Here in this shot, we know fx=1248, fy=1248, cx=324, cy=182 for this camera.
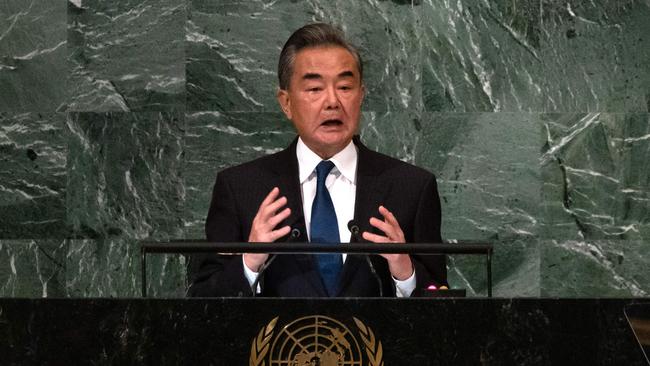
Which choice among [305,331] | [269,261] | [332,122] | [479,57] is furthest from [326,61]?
[479,57]

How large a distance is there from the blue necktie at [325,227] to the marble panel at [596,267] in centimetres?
182

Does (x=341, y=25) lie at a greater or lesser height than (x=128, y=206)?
greater

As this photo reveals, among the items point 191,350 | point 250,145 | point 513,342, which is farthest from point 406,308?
point 250,145

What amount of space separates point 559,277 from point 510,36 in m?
1.01

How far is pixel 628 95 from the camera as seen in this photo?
201 inches

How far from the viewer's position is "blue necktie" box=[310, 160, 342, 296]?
11.1 feet

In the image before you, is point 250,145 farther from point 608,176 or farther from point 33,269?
point 608,176

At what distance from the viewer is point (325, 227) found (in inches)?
136

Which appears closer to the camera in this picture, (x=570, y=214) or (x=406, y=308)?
(x=406, y=308)

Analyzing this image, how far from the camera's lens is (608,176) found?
5105 millimetres

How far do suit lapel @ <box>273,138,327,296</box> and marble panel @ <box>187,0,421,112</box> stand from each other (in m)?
1.45

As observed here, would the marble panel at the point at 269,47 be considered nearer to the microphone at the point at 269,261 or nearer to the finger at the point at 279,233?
the microphone at the point at 269,261

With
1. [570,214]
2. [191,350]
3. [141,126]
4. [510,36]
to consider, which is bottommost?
[191,350]

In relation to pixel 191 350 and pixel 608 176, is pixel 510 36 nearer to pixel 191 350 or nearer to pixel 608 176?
pixel 608 176
